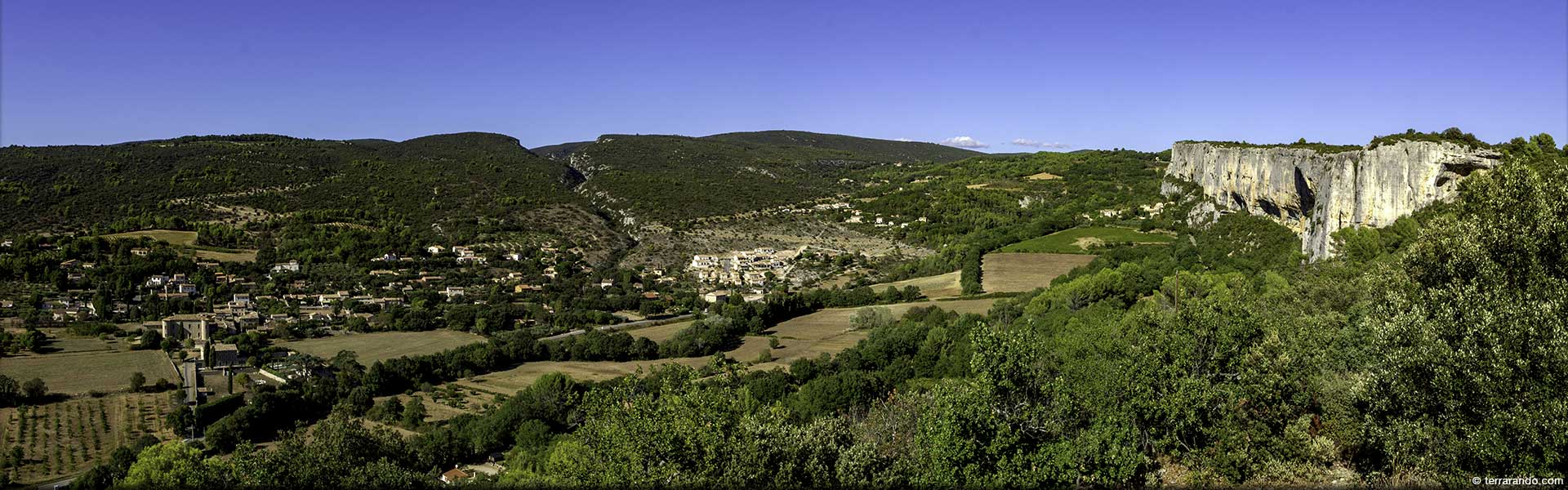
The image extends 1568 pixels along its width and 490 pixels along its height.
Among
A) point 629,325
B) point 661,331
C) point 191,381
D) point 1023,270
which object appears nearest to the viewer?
point 191,381

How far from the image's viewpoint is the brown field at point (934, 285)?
143 ft

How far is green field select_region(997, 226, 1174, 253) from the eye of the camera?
1881 inches

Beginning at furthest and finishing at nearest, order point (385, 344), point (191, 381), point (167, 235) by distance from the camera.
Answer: point (167, 235)
point (385, 344)
point (191, 381)

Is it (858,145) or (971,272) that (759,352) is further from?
(858,145)

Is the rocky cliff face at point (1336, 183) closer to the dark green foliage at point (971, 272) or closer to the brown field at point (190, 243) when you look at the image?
the dark green foliage at point (971, 272)

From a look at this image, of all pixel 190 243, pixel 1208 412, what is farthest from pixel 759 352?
pixel 190 243

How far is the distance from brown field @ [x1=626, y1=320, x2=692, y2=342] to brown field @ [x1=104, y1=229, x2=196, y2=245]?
32433mm

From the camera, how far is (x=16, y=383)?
82.7 feet

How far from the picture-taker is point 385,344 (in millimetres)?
35625

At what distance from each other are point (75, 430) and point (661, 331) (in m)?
21.4

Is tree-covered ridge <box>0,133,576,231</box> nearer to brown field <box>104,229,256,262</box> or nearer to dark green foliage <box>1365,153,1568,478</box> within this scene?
brown field <box>104,229,256,262</box>

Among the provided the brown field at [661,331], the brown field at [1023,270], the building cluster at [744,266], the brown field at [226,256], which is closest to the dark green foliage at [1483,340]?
the brown field at [1023,270]

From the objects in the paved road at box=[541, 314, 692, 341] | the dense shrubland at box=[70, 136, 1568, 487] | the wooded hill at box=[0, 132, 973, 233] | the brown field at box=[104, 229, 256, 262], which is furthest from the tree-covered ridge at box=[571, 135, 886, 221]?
the dense shrubland at box=[70, 136, 1568, 487]

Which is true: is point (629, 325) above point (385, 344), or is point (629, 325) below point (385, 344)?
above
